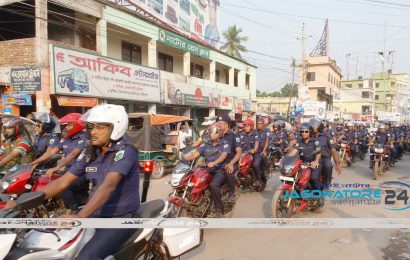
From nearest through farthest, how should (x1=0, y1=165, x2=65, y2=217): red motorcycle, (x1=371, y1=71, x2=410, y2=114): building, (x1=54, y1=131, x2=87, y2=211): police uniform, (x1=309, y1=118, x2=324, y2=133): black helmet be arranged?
1. (x1=0, y1=165, x2=65, y2=217): red motorcycle
2. (x1=54, y1=131, x2=87, y2=211): police uniform
3. (x1=309, y1=118, x2=324, y2=133): black helmet
4. (x1=371, y1=71, x2=410, y2=114): building

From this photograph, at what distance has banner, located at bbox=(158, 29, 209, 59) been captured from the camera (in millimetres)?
18688

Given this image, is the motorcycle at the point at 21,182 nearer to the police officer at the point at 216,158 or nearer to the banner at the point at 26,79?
the police officer at the point at 216,158

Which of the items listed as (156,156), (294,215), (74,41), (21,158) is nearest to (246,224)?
(294,215)

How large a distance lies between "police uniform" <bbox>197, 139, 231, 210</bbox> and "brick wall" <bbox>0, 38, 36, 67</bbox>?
929 centimetres

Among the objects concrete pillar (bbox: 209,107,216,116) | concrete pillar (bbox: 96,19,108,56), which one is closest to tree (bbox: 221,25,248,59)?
concrete pillar (bbox: 209,107,216,116)

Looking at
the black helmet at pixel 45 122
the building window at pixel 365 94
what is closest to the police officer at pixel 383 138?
the black helmet at pixel 45 122

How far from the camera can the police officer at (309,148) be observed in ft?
20.1

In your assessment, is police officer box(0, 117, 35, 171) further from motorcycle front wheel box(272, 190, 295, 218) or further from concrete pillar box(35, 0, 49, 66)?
concrete pillar box(35, 0, 49, 66)

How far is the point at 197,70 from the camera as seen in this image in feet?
86.8

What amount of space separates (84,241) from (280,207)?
12.3 feet

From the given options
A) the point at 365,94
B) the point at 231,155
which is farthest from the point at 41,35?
the point at 365,94

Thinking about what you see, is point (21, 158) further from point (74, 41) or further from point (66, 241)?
point (74, 41)

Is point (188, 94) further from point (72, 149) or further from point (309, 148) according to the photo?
point (72, 149)

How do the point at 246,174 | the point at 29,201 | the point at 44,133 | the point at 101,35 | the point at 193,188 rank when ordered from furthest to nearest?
the point at 101,35 → the point at 246,174 → the point at 44,133 → the point at 193,188 → the point at 29,201
